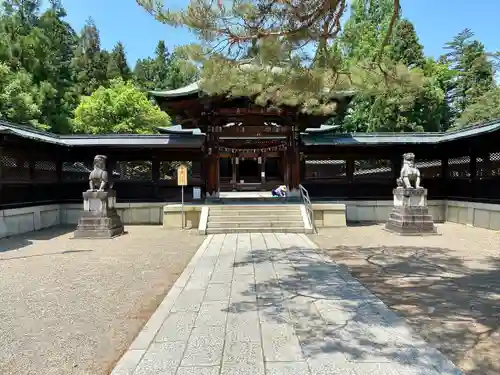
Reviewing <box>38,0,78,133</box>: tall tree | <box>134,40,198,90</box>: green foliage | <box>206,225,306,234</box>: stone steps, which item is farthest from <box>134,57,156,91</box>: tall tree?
<box>206,225,306,234</box>: stone steps

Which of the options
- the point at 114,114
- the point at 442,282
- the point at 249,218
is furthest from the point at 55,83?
the point at 442,282

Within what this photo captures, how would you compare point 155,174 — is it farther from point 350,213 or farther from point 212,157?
point 350,213

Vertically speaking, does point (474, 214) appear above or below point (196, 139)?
below

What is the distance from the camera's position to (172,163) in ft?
59.7

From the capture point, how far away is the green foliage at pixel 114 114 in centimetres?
2780

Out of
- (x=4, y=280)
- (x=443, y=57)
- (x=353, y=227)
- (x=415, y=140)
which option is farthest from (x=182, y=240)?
(x=443, y=57)

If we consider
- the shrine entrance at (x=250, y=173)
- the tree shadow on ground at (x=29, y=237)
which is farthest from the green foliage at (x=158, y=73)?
the tree shadow on ground at (x=29, y=237)

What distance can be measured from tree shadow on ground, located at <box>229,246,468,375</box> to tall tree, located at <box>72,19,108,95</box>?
119ft

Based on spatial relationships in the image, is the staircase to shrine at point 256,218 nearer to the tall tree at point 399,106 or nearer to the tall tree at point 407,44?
the tall tree at point 399,106

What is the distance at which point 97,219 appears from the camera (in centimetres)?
1235

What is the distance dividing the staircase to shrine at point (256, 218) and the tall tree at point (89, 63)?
95.8 feet

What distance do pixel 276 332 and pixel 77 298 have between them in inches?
131

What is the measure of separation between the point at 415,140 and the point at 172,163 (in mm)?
10978

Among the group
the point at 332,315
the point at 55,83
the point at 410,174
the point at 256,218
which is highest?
the point at 55,83
